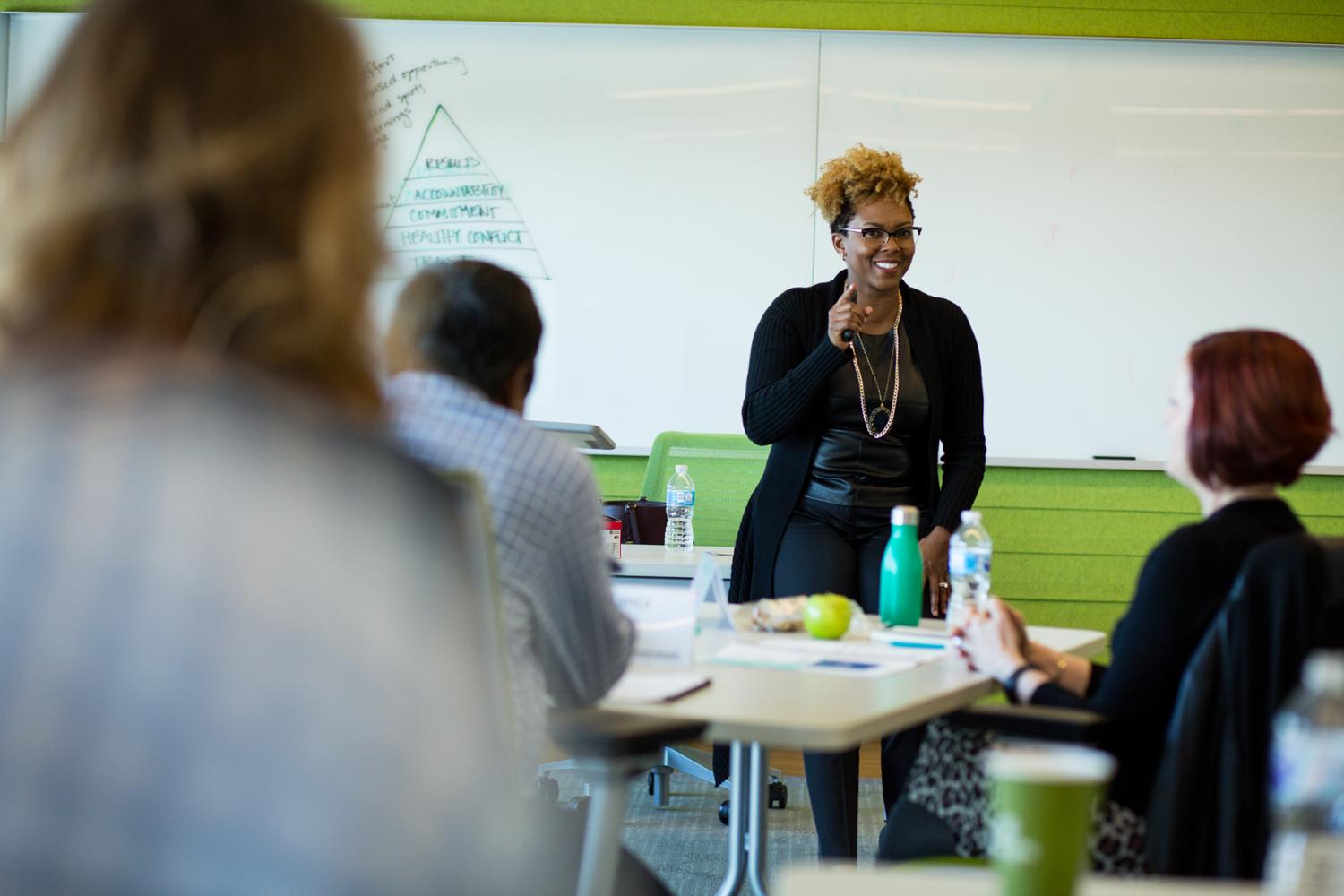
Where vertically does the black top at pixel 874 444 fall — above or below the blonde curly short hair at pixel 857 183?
below

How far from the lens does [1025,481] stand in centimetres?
459

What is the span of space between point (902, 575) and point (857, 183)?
105 cm

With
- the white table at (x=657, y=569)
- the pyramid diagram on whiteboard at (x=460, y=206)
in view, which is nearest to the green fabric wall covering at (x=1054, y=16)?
the pyramid diagram on whiteboard at (x=460, y=206)

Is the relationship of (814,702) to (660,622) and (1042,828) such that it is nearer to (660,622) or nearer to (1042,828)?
(660,622)

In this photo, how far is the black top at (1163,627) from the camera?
1505mm

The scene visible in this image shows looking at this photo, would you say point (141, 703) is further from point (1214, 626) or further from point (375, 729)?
point (1214, 626)

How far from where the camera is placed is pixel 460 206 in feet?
15.3

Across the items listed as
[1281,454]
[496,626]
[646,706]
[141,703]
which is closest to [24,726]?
[141,703]

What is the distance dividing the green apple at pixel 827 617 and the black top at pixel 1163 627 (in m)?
0.58

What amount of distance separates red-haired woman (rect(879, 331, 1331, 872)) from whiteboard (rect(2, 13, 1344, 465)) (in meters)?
3.02

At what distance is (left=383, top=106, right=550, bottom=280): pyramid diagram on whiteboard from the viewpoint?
183 inches

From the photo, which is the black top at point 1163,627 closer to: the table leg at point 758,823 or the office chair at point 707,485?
the table leg at point 758,823

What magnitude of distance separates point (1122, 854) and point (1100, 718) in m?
0.17

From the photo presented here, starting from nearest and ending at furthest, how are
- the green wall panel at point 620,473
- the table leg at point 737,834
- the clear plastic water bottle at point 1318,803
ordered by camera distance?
the clear plastic water bottle at point 1318,803 < the table leg at point 737,834 < the green wall panel at point 620,473
